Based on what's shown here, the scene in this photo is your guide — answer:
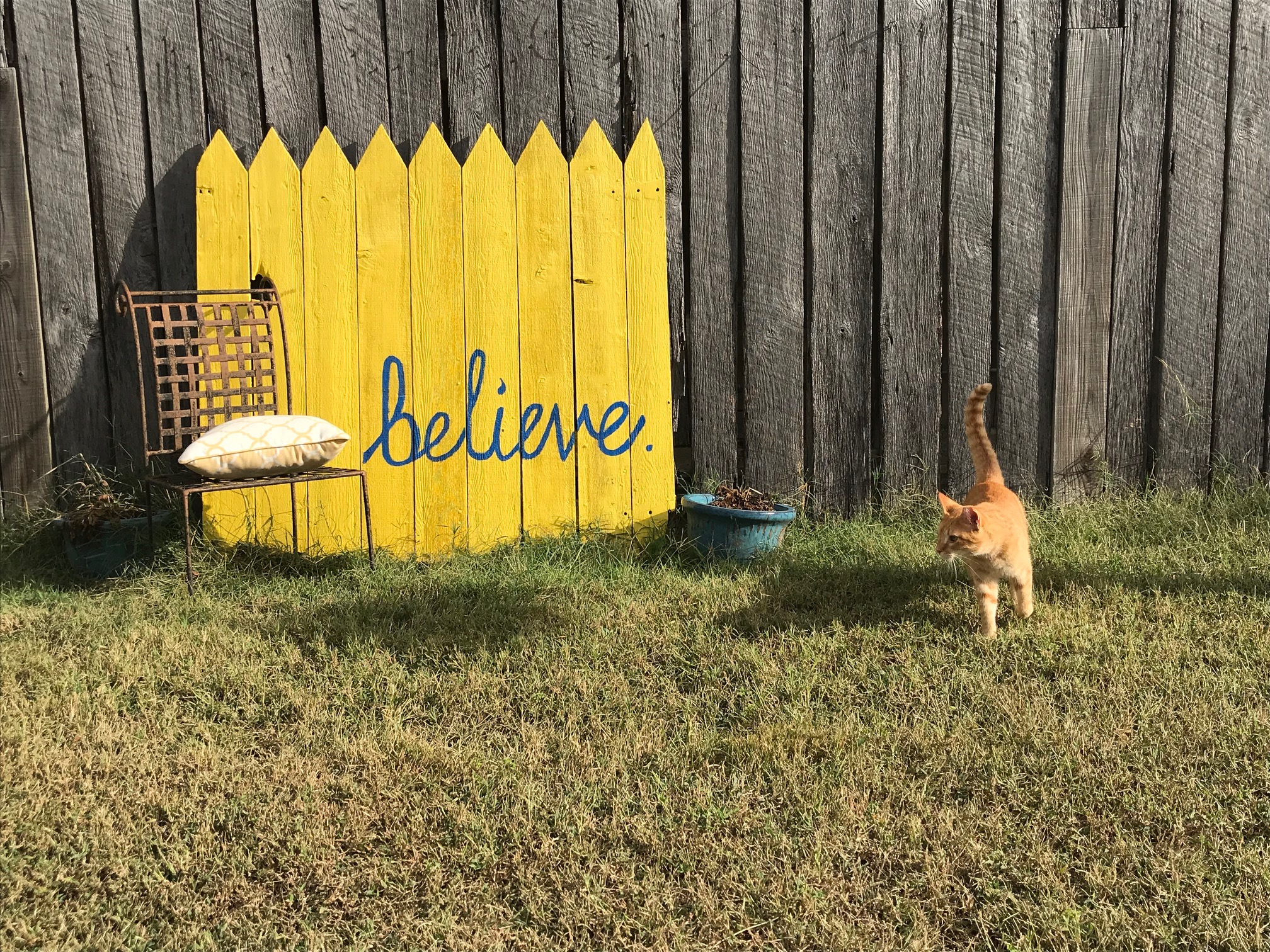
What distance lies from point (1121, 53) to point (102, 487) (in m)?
4.76

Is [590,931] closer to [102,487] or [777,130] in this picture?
[102,487]

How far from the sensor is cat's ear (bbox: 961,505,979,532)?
3.12 m

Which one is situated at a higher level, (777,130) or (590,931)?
(777,130)

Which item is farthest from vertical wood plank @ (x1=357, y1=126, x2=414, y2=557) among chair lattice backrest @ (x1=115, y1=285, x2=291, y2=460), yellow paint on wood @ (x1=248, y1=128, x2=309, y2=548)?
chair lattice backrest @ (x1=115, y1=285, x2=291, y2=460)

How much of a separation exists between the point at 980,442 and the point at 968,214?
1.34 m

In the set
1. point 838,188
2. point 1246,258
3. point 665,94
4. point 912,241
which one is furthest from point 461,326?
point 1246,258

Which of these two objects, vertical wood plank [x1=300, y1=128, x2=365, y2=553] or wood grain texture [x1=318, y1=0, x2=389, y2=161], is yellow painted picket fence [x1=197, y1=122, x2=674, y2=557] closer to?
vertical wood plank [x1=300, y1=128, x2=365, y2=553]

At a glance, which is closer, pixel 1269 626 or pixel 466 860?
pixel 466 860

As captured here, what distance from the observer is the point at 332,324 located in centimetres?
411

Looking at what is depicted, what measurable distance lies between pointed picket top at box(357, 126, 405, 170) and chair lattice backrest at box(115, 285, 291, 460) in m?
0.67

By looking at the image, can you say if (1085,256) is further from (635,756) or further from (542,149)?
(635,756)

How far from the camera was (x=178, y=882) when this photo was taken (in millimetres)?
2125

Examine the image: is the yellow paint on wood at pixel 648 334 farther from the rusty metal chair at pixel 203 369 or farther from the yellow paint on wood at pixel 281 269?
the yellow paint on wood at pixel 281 269

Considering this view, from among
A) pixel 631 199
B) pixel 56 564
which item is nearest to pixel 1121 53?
pixel 631 199
